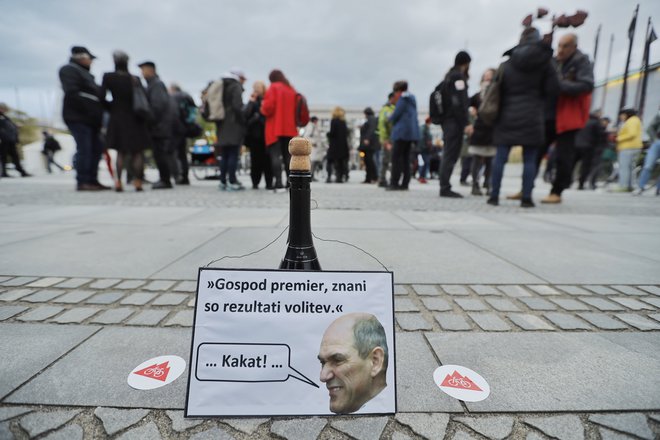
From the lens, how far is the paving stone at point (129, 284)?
6.55 ft

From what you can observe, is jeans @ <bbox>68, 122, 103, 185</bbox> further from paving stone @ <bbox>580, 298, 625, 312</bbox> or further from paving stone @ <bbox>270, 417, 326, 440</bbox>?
paving stone @ <bbox>580, 298, 625, 312</bbox>

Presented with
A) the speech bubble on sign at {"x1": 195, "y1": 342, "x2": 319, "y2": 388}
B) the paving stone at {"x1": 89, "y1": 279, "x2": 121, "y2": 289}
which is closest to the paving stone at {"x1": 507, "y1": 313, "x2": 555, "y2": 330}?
the speech bubble on sign at {"x1": 195, "y1": 342, "x2": 319, "y2": 388}

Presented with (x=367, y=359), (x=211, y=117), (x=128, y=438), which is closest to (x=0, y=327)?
(x=128, y=438)

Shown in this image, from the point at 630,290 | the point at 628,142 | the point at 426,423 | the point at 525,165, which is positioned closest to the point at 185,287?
the point at 426,423

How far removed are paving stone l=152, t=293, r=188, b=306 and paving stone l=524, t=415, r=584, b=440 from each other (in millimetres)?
1597

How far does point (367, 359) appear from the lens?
1.02 m

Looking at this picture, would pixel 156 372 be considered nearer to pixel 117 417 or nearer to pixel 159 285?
pixel 117 417

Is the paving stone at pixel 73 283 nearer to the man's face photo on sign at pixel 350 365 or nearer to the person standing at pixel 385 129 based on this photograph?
the man's face photo on sign at pixel 350 365

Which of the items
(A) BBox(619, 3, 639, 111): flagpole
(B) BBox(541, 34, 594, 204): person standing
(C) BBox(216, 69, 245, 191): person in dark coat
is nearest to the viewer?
(B) BBox(541, 34, 594, 204): person standing

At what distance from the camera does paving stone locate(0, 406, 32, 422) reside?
3.27 feet

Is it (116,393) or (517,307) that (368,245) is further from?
(116,393)

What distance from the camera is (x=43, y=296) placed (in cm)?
188

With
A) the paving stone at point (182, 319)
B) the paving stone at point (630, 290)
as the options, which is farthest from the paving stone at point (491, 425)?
the paving stone at point (630, 290)

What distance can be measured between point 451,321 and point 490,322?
19cm
